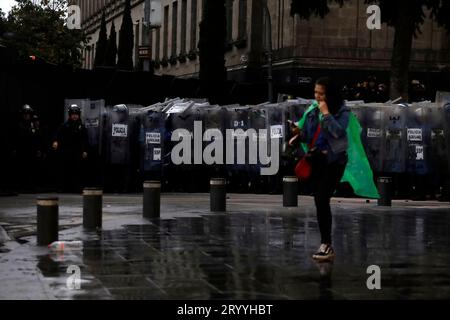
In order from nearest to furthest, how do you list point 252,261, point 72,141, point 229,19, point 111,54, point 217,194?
point 252,261 < point 217,194 < point 72,141 < point 229,19 < point 111,54

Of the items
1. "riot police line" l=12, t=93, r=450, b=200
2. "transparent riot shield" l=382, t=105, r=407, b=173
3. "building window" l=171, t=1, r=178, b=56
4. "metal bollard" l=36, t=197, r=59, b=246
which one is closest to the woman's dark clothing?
"metal bollard" l=36, t=197, r=59, b=246

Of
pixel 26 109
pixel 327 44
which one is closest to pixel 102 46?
pixel 327 44

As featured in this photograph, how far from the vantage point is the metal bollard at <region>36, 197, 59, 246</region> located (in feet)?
36.7

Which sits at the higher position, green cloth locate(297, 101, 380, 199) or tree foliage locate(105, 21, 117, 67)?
tree foliage locate(105, 21, 117, 67)

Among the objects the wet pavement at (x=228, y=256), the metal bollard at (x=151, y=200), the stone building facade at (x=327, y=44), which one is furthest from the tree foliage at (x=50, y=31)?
the metal bollard at (x=151, y=200)

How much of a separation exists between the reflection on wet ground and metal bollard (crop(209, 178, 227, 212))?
1584 mm

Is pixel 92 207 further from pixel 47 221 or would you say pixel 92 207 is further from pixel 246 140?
pixel 246 140

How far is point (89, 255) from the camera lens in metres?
10.3

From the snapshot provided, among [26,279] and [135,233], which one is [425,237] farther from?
[26,279]

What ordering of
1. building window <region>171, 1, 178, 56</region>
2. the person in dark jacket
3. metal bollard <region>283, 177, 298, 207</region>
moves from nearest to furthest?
the person in dark jacket
metal bollard <region>283, 177, 298, 207</region>
building window <region>171, 1, 178, 56</region>

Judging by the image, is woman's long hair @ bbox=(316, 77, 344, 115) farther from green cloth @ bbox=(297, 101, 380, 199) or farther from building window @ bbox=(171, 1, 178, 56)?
building window @ bbox=(171, 1, 178, 56)

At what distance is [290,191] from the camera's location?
1794cm

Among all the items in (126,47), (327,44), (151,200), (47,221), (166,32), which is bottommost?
(47,221)

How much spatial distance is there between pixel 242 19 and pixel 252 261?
39183 millimetres
